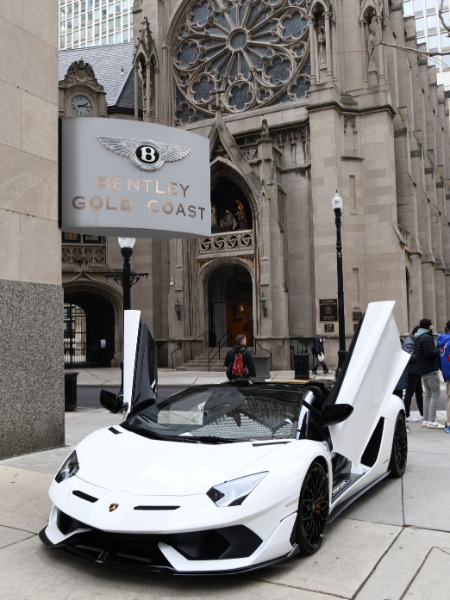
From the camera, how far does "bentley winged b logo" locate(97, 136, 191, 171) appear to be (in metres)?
8.52

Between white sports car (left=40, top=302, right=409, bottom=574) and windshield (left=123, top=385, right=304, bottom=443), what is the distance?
0.01m

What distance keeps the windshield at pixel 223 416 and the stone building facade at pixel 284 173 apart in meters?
19.5

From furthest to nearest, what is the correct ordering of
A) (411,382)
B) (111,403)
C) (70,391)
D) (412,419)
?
(70,391) < (412,419) < (411,382) < (111,403)

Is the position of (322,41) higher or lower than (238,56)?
lower

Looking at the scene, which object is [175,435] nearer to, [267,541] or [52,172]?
[267,541]

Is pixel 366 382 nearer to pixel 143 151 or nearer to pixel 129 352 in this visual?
pixel 129 352

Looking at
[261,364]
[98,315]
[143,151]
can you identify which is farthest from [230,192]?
[143,151]

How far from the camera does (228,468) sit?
396 centimetres

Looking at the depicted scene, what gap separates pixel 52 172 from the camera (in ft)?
26.9

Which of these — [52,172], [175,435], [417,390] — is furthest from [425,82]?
[175,435]

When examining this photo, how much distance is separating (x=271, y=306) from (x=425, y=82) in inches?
911

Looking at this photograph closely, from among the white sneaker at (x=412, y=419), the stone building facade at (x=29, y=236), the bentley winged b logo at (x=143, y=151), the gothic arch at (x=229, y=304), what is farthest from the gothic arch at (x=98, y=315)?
the stone building facade at (x=29, y=236)

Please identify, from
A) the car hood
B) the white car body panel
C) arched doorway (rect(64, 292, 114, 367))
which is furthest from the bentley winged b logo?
arched doorway (rect(64, 292, 114, 367))

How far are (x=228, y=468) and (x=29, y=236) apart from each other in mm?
5078
